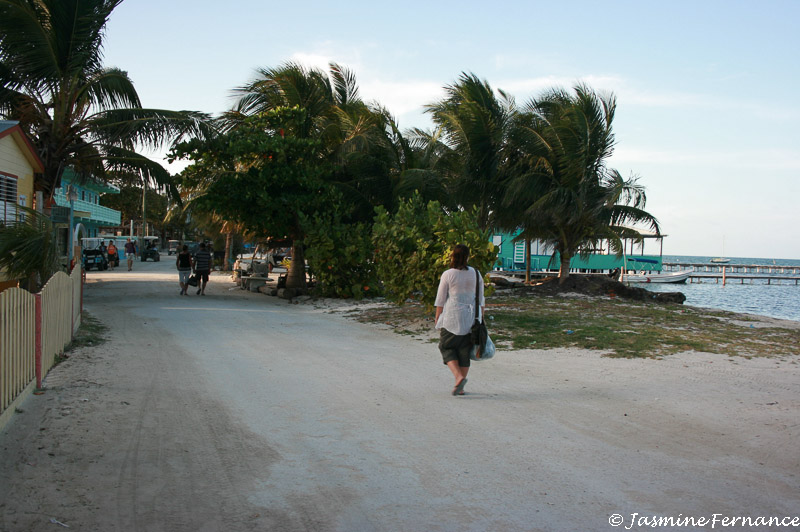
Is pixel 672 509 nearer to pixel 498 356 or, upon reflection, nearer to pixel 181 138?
pixel 498 356

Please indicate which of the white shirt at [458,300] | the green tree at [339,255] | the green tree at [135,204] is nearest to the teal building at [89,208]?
the green tree at [135,204]

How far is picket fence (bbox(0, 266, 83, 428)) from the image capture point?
550 cm

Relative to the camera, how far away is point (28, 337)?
21.3 feet

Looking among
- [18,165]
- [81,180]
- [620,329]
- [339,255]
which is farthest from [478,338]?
[81,180]

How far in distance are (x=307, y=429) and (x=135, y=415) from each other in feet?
5.84

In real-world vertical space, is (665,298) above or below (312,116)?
below

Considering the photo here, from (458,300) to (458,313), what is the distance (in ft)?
0.48

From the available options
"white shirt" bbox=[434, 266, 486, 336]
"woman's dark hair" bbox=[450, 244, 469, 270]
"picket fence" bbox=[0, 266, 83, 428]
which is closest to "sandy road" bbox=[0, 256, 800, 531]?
"picket fence" bbox=[0, 266, 83, 428]

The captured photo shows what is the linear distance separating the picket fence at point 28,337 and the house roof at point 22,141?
21.1ft

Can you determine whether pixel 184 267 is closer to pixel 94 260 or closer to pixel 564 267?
pixel 564 267

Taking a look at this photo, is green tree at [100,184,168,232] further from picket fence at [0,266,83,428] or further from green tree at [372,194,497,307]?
picket fence at [0,266,83,428]

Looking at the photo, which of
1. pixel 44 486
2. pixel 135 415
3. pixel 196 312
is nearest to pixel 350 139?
pixel 196 312

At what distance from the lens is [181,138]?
60.6 feet

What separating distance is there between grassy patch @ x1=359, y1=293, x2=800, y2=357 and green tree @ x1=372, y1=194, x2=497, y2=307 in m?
0.87
